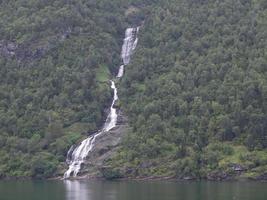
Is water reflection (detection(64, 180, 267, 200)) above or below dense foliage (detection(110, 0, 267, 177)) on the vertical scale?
below

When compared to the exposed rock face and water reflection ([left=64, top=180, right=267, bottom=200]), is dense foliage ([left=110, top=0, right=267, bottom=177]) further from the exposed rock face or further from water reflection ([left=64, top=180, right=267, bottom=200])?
water reflection ([left=64, top=180, right=267, bottom=200])

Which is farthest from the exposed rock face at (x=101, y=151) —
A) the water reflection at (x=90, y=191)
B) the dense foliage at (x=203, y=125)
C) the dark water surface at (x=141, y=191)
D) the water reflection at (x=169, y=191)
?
the water reflection at (x=169, y=191)

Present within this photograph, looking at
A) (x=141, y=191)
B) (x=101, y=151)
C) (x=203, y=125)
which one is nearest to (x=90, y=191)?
(x=141, y=191)

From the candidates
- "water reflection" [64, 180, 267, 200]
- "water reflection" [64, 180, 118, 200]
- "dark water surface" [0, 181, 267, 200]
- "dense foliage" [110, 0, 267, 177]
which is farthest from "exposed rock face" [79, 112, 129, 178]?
"water reflection" [64, 180, 267, 200]

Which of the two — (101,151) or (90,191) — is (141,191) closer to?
(90,191)

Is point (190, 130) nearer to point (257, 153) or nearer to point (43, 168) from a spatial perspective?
point (257, 153)

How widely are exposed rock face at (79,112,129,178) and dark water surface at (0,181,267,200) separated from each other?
61.6 ft

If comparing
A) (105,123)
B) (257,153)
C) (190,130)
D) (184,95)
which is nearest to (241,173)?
(257,153)

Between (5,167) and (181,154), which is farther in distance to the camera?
(5,167)

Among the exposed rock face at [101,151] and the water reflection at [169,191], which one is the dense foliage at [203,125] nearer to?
the exposed rock face at [101,151]

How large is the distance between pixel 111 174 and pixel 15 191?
40701 mm

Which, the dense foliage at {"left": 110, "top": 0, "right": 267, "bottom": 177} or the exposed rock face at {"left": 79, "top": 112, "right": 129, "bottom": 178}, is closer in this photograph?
the dense foliage at {"left": 110, "top": 0, "right": 267, "bottom": 177}

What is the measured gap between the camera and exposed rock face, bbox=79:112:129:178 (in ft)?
569

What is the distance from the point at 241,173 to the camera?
158625mm
